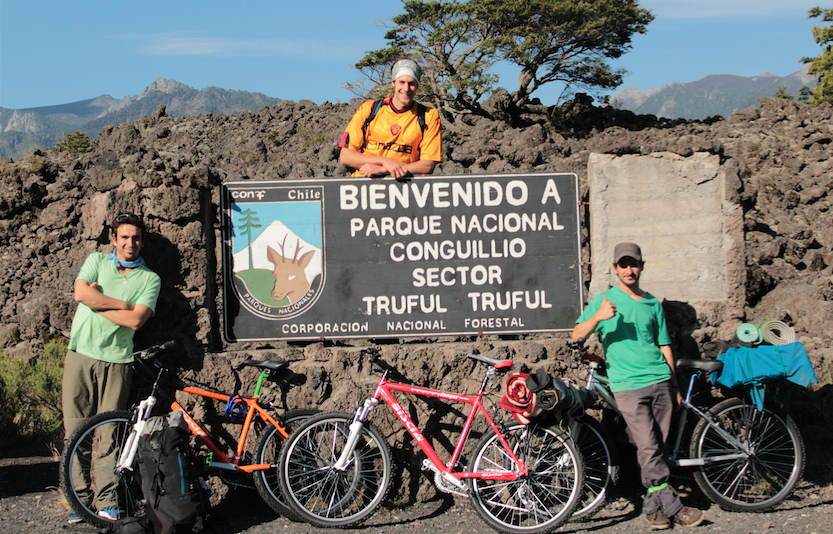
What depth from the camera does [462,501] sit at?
4293 mm

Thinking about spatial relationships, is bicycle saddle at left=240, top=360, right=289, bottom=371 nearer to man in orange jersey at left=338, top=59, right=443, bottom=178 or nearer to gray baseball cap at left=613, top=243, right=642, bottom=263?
man in orange jersey at left=338, top=59, right=443, bottom=178

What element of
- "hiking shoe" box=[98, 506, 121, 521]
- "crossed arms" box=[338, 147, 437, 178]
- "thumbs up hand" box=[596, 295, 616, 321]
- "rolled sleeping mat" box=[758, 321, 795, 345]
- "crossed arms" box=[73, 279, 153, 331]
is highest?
"crossed arms" box=[338, 147, 437, 178]

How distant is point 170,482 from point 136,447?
37cm

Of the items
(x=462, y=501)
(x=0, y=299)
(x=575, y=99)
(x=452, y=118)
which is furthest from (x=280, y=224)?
(x=575, y=99)

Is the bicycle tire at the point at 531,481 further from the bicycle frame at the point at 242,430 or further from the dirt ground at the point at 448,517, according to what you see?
the bicycle frame at the point at 242,430

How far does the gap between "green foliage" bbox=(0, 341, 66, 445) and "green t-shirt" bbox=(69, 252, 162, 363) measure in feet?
9.28

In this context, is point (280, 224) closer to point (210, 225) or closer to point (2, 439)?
point (210, 225)

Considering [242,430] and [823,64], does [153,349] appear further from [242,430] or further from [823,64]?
[823,64]

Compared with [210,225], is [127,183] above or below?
above

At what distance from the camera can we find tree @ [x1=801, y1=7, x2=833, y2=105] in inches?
878

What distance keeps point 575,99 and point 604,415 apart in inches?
883

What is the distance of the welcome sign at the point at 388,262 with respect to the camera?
14.4ft

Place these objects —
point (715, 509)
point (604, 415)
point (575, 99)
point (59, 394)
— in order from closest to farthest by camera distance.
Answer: point (715, 509) < point (604, 415) < point (59, 394) < point (575, 99)

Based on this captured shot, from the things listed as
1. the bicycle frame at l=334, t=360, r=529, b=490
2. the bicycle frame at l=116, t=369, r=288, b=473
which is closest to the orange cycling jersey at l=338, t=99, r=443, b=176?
the bicycle frame at l=334, t=360, r=529, b=490
